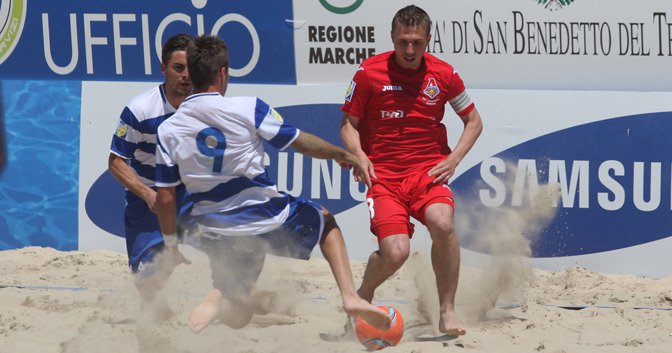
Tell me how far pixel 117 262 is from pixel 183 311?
1.46 m

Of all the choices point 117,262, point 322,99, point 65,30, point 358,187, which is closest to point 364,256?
point 358,187

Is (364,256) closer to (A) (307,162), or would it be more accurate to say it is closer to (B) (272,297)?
(A) (307,162)

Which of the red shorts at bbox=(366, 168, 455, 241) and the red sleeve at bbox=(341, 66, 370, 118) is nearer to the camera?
the red shorts at bbox=(366, 168, 455, 241)

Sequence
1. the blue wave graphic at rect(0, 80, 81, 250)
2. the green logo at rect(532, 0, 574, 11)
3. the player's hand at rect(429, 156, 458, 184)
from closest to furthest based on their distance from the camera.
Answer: the player's hand at rect(429, 156, 458, 184) < the green logo at rect(532, 0, 574, 11) < the blue wave graphic at rect(0, 80, 81, 250)

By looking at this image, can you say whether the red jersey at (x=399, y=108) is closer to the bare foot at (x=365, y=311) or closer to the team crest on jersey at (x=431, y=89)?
the team crest on jersey at (x=431, y=89)

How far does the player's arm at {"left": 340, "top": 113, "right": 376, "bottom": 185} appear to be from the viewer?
559 cm

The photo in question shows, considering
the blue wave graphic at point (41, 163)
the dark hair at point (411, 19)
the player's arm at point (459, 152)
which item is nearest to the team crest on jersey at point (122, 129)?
the dark hair at point (411, 19)

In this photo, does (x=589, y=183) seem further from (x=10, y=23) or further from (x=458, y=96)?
(x=10, y=23)

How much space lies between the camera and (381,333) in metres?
5.22

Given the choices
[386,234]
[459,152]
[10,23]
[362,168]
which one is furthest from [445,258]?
[10,23]

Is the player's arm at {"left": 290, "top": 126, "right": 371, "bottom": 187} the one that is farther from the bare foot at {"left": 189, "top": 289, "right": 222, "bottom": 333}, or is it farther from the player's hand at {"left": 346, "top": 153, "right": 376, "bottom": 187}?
the bare foot at {"left": 189, "top": 289, "right": 222, "bottom": 333}

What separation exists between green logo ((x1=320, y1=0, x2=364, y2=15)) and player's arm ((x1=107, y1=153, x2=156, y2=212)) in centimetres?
230

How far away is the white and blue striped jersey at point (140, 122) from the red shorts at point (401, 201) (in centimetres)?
118

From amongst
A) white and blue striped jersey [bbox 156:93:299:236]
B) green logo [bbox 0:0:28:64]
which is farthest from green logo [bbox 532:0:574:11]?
green logo [bbox 0:0:28:64]
